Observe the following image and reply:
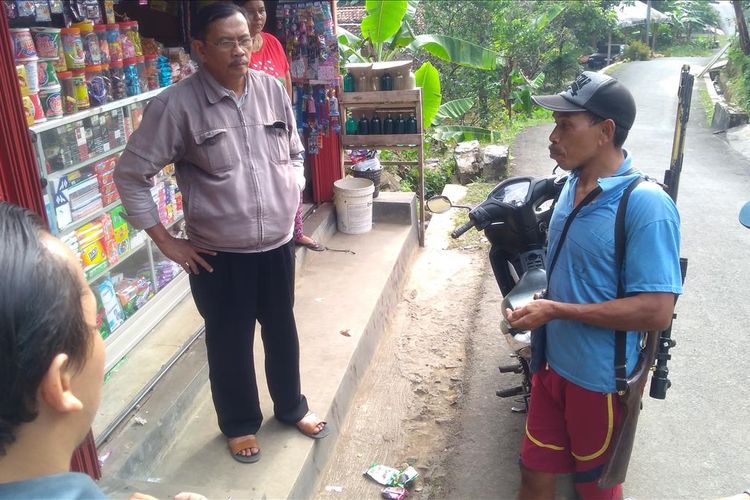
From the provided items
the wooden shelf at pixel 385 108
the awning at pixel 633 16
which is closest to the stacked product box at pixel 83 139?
the wooden shelf at pixel 385 108

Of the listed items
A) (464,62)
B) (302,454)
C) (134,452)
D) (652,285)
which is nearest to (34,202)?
(134,452)

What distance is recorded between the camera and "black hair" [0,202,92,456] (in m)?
0.75

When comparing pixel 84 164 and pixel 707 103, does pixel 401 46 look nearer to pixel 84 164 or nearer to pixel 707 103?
pixel 84 164

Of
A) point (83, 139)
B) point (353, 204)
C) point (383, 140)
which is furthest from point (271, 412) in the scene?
point (383, 140)

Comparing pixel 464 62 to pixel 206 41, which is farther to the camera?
pixel 464 62

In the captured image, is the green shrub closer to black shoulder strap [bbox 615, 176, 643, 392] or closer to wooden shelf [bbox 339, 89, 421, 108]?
wooden shelf [bbox 339, 89, 421, 108]

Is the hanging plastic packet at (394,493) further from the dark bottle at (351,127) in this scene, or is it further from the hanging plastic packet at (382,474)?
the dark bottle at (351,127)

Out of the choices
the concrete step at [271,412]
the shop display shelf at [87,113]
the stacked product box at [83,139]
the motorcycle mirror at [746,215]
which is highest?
the shop display shelf at [87,113]

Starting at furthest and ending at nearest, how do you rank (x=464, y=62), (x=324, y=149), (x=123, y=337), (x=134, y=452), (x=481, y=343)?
1. (x=464, y=62)
2. (x=324, y=149)
3. (x=481, y=343)
4. (x=123, y=337)
5. (x=134, y=452)

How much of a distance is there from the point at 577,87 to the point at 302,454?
184 cm

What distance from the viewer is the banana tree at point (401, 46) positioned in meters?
7.26

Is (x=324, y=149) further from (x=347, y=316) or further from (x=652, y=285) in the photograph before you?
(x=652, y=285)

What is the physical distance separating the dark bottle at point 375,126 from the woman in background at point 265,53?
1036 millimetres

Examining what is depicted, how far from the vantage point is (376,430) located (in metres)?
3.39
